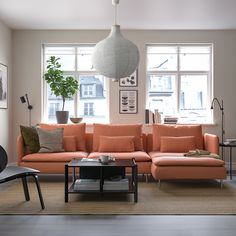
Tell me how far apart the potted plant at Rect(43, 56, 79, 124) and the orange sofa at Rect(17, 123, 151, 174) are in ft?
1.69

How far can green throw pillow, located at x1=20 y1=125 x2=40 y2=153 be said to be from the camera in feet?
18.4

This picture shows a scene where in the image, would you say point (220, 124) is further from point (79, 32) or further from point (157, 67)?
point (79, 32)

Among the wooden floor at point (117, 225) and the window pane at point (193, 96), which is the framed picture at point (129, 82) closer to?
the window pane at point (193, 96)

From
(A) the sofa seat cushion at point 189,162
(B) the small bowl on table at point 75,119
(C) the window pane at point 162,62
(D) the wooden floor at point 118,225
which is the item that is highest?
(C) the window pane at point 162,62

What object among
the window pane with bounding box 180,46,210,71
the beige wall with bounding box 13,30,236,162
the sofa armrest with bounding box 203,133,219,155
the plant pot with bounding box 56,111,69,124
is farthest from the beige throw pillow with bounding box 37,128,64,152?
the window pane with bounding box 180,46,210,71

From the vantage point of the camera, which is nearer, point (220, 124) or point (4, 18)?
point (4, 18)

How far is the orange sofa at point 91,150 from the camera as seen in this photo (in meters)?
5.35

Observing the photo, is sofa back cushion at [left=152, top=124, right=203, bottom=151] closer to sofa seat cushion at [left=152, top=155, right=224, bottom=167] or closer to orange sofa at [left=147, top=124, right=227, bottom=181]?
orange sofa at [left=147, top=124, right=227, bottom=181]

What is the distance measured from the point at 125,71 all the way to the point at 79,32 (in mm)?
3119

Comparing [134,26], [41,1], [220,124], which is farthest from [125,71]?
[220,124]

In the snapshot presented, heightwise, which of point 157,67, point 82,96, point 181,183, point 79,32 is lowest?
point 181,183

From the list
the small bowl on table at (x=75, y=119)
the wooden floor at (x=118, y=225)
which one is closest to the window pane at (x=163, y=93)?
the small bowl on table at (x=75, y=119)

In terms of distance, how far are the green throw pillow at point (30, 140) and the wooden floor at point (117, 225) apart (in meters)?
2.12

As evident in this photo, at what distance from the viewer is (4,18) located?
611 cm
